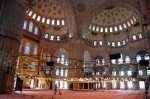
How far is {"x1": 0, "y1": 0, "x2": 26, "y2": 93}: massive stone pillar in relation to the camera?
41.0 feet

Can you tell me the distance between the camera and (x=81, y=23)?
2558 cm

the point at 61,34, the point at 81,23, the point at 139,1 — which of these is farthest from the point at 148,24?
the point at 61,34

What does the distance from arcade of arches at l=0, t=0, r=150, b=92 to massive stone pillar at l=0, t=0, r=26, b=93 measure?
0.29 feet

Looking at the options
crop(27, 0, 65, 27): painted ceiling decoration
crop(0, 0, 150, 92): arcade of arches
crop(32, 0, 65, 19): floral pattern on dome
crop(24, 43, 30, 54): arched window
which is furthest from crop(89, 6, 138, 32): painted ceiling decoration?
crop(24, 43, 30, 54): arched window

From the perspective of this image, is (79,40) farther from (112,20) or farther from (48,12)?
(112,20)

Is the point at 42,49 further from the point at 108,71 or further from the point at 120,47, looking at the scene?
the point at 120,47

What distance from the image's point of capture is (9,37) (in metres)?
13.3

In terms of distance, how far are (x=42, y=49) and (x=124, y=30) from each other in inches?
790

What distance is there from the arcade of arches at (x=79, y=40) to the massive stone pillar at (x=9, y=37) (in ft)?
0.29

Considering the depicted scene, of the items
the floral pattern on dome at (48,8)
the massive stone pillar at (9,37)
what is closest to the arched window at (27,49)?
the floral pattern on dome at (48,8)

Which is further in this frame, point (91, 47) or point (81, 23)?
point (91, 47)

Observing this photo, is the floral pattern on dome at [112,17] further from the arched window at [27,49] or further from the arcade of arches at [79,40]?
the arched window at [27,49]

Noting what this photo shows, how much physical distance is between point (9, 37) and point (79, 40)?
13098 millimetres

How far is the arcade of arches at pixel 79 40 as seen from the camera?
19.1 meters
